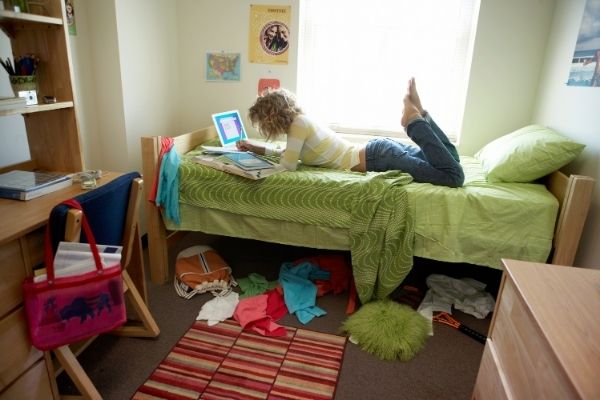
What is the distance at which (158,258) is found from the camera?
7.13 ft

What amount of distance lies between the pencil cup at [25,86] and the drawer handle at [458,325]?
80.6 inches

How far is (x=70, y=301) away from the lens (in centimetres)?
117

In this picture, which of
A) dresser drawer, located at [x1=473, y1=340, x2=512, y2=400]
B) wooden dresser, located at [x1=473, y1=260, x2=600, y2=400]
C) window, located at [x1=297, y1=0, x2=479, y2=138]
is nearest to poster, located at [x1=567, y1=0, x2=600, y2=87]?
window, located at [x1=297, y1=0, x2=479, y2=138]

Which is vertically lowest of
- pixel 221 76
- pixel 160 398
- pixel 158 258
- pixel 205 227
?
pixel 160 398

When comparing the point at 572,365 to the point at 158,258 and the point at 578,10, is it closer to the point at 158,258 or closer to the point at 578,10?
the point at 158,258

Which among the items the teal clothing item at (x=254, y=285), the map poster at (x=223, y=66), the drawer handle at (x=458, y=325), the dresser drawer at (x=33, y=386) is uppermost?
the map poster at (x=223, y=66)

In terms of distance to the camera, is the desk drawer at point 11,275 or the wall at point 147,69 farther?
the wall at point 147,69

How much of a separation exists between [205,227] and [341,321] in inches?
34.8

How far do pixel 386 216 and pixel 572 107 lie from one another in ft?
3.90

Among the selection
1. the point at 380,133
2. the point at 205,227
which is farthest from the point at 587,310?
the point at 380,133

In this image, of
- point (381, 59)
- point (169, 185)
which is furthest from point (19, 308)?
point (381, 59)

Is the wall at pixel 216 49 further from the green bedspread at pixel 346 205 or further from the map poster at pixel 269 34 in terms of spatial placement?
the green bedspread at pixel 346 205

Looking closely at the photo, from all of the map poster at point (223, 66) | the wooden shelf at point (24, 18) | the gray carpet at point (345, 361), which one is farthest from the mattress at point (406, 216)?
the map poster at point (223, 66)

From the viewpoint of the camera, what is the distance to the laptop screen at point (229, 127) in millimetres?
2560
